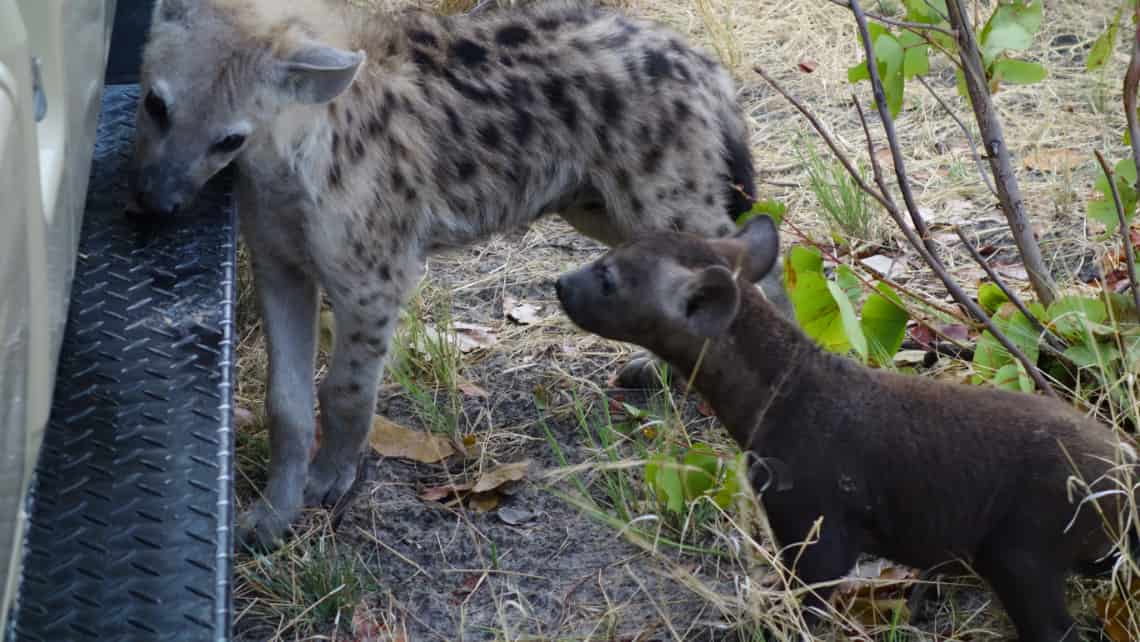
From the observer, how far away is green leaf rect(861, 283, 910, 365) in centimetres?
409

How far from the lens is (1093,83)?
262 inches

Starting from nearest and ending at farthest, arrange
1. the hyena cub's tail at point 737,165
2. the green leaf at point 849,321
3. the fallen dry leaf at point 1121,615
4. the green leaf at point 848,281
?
the fallen dry leaf at point 1121,615 < the green leaf at point 849,321 < the green leaf at point 848,281 < the hyena cub's tail at point 737,165

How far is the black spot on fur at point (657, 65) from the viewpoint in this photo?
4.69 m

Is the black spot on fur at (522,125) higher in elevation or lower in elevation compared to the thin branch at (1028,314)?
higher

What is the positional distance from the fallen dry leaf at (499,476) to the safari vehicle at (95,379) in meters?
0.95

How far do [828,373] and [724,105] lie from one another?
5.13 ft

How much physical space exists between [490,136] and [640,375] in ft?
3.27

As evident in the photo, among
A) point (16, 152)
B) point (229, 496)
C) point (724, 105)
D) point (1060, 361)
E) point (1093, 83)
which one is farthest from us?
point (1093, 83)

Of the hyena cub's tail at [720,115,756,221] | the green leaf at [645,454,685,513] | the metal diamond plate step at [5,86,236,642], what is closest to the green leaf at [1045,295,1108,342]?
the hyena cub's tail at [720,115,756,221]

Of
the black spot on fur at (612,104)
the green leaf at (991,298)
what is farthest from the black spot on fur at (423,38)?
the green leaf at (991,298)

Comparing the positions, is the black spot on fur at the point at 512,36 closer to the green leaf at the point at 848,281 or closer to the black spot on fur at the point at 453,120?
the black spot on fur at the point at 453,120

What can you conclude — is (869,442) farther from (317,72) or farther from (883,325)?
(317,72)

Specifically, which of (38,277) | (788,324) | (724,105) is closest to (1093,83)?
(724,105)

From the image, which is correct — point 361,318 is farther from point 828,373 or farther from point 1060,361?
point 1060,361
